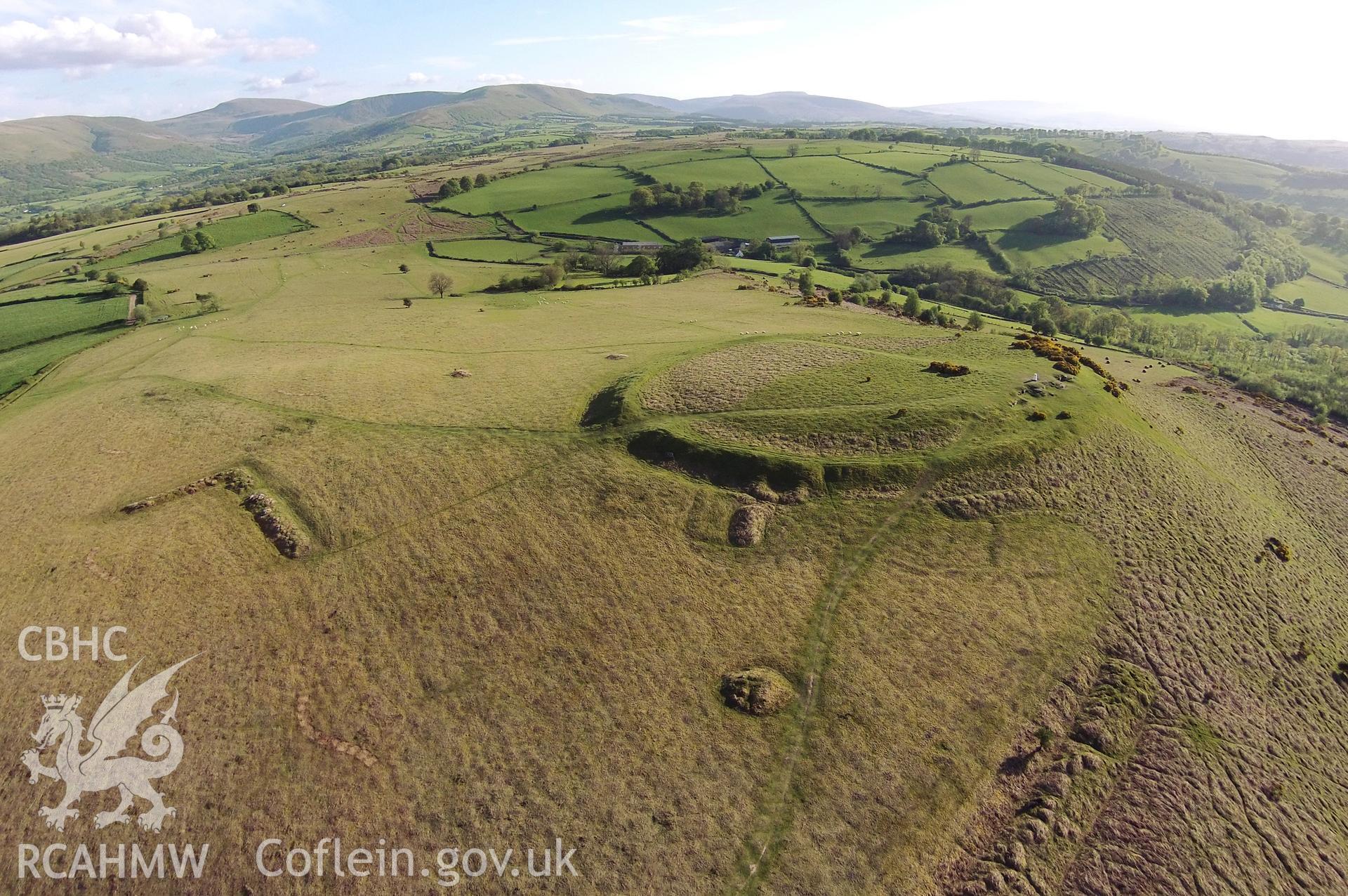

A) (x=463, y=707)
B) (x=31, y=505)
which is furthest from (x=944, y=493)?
(x=31, y=505)

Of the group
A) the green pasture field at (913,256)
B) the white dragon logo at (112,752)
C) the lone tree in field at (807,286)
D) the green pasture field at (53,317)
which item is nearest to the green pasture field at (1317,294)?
the green pasture field at (913,256)

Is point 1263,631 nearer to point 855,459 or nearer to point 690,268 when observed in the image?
point 855,459

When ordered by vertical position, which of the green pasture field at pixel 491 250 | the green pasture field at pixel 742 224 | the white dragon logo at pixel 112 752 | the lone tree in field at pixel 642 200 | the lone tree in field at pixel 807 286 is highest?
the lone tree in field at pixel 642 200

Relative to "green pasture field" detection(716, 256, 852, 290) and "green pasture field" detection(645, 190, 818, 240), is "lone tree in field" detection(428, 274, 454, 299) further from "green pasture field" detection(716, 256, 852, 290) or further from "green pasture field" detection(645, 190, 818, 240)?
"green pasture field" detection(645, 190, 818, 240)

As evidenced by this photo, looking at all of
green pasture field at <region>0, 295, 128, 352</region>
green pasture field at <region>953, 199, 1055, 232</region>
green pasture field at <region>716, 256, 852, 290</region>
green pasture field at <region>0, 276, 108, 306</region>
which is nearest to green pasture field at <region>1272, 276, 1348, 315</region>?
green pasture field at <region>953, 199, 1055, 232</region>

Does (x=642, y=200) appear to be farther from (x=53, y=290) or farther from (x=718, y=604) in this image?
(x=718, y=604)

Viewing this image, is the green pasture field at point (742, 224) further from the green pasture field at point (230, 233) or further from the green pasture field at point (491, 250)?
the green pasture field at point (230, 233)
